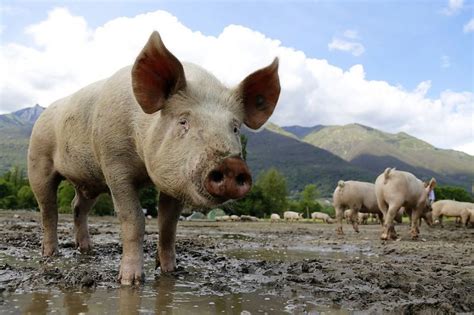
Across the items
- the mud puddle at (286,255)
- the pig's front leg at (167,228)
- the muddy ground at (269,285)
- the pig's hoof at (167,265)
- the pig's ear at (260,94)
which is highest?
the pig's ear at (260,94)

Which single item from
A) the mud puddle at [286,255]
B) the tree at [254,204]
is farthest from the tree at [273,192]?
the mud puddle at [286,255]

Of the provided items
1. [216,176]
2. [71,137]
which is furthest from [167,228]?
[216,176]

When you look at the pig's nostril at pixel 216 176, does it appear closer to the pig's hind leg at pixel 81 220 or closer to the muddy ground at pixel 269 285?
the muddy ground at pixel 269 285

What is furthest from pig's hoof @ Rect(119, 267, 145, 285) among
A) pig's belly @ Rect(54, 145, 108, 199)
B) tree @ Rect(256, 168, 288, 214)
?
tree @ Rect(256, 168, 288, 214)

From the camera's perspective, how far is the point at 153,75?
13.9ft

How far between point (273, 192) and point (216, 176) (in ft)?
218

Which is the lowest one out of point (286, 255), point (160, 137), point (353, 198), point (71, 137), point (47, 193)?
point (286, 255)

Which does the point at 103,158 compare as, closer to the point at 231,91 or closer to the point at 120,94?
the point at 120,94

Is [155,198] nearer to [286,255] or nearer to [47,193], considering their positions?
[286,255]

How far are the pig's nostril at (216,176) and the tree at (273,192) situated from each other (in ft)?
188

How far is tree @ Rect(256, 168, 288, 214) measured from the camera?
6218 cm

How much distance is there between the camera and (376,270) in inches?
203

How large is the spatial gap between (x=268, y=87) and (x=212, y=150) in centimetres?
144

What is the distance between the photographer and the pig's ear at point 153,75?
415 centimetres
